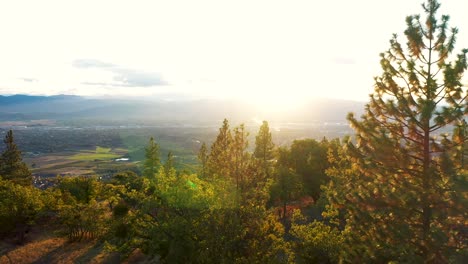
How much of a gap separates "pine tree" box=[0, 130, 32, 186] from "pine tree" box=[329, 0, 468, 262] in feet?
199

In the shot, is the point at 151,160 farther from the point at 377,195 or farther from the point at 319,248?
the point at 377,195

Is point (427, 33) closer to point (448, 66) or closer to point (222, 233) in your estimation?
point (448, 66)

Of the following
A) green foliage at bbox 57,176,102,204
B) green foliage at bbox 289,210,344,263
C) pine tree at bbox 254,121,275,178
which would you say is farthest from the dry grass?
green foliage at bbox 289,210,344,263

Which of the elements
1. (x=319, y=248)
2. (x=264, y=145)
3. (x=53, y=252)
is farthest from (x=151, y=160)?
(x=319, y=248)

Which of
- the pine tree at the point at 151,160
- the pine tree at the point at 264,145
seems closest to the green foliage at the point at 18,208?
the pine tree at the point at 151,160

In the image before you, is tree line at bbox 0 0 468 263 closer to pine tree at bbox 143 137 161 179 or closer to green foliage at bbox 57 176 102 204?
green foliage at bbox 57 176 102 204

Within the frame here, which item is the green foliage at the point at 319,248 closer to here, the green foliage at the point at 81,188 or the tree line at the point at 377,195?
the tree line at the point at 377,195

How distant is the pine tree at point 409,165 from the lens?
15055 millimetres

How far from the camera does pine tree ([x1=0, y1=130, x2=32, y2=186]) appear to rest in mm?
60750

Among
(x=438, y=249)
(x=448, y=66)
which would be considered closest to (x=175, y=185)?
(x=438, y=249)

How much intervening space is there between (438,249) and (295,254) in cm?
747

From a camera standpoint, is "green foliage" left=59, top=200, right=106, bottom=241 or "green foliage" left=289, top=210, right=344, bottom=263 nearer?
"green foliage" left=289, top=210, right=344, bottom=263

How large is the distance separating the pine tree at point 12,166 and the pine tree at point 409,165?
199ft

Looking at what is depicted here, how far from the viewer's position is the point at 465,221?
591 inches
